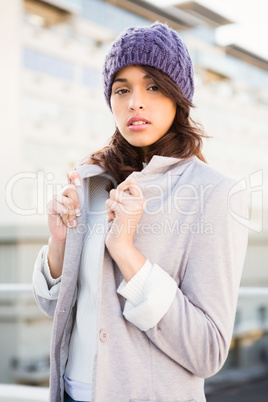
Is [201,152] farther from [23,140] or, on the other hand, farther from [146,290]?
[23,140]

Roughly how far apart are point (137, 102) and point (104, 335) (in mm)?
439

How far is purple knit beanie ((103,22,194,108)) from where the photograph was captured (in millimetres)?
951

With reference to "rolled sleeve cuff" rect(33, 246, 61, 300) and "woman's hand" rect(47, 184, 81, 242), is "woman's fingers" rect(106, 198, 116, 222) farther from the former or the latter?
"rolled sleeve cuff" rect(33, 246, 61, 300)

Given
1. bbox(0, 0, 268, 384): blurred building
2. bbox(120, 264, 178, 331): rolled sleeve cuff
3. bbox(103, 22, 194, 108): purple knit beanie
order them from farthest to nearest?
1. bbox(0, 0, 268, 384): blurred building
2. bbox(103, 22, 194, 108): purple knit beanie
3. bbox(120, 264, 178, 331): rolled sleeve cuff

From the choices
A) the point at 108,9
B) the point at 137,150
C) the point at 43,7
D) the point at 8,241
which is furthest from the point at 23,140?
the point at 137,150

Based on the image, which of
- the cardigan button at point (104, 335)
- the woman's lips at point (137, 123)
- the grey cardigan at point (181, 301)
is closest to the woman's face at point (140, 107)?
the woman's lips at point (137, 123)

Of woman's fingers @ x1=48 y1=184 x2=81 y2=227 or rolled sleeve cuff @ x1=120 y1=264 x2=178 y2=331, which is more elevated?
woman's fingers @ x1=48 y1=184 x2=81 y2=227

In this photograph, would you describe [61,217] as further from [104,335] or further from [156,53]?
[156,53]

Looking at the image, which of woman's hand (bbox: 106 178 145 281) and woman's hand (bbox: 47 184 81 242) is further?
woman's hand (bbox: 47 184 81 242)

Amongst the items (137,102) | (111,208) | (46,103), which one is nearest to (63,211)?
(111,208)

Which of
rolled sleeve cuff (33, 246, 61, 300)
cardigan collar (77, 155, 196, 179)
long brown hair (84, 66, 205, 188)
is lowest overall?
rolled sleeve cuff (33, 246, 61, 300)

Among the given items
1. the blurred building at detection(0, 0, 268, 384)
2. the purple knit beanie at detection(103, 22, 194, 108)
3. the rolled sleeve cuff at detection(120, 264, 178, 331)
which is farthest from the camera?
the blurred building at detection(0, 0, 268, 384)

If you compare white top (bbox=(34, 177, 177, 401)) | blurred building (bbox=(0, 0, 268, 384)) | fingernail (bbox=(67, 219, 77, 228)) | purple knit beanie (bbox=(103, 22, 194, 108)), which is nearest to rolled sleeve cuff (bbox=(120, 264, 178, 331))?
white top (bbox=(34, 177, 177, 401))

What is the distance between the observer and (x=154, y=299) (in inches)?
32.3
